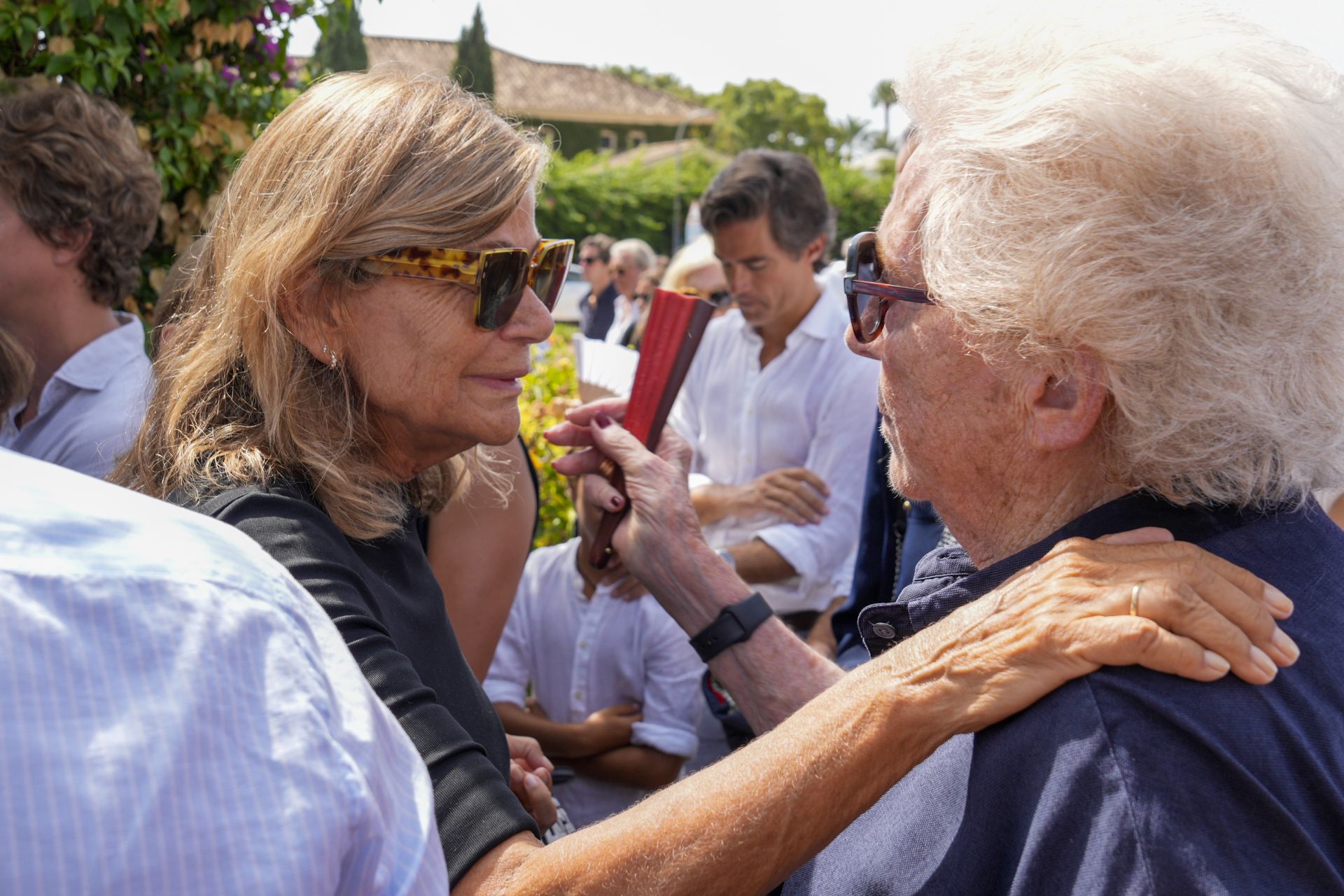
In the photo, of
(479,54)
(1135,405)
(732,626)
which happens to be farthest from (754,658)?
(479,54)

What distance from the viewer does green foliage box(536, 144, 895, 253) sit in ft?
106

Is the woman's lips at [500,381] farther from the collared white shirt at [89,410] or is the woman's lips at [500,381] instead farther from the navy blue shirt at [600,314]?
the navy blue shirt at [600,314]

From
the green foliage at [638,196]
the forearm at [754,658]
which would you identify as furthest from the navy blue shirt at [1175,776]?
the green foliage at [638,196]

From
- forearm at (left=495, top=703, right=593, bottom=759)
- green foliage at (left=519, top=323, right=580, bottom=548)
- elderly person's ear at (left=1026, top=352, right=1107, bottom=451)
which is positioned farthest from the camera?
green foliage at (left=519, top=323, right=580, bottom=548)

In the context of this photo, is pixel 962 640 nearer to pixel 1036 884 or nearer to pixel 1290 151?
pixel 1036 884

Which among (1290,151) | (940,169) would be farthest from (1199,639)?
(940,169)

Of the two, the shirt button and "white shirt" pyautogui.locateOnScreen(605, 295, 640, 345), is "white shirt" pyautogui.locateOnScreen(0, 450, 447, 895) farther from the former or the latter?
"white shirt" pyautogui.locateOnScreen(605, 295, 640, 345)

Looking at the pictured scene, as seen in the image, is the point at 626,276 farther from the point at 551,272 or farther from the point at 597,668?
the point at 551,272

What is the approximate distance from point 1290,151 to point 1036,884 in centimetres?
96

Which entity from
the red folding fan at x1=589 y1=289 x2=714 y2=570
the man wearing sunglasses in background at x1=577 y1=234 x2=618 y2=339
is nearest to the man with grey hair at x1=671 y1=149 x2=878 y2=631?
the red folding fan at x1=589 y1=289 x2=714 y2=570

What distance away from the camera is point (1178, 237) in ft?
4.46

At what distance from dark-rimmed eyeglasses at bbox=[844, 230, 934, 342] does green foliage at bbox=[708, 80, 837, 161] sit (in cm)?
6870

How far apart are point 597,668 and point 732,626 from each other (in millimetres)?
1755

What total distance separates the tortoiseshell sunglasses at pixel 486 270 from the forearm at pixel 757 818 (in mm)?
982
